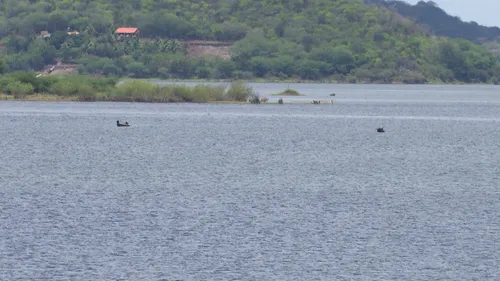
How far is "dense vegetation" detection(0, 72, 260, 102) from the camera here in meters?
121

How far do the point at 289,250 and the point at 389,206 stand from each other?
10.8 m

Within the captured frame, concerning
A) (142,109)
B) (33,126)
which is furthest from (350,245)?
(142,109)

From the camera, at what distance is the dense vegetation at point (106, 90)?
120688mm

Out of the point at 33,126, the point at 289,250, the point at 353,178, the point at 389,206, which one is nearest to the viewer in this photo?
the point at 289,250

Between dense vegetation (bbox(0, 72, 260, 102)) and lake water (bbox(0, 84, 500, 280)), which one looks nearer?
lake water (bbox(0, 84, 500, 280))

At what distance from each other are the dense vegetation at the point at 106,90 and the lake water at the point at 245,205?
118ft

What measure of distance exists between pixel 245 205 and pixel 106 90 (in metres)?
86.9

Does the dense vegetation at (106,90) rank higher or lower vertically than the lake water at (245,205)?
higher

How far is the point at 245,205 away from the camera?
40344 mm

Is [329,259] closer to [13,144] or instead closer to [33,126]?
[13,144]

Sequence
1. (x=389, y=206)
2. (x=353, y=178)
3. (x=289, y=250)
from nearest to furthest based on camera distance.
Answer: (x=289, y=250) → (x=389, y=206) → (x=353, y=178)

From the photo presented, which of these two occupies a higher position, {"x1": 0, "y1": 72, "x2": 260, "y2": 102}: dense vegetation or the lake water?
{"x1": 0, "y1": 72, "x2": 260, "y2": 102}: dense vegetation

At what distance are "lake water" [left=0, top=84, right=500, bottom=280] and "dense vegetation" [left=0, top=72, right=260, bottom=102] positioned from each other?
3609 cm

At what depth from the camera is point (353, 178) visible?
51.8 m
